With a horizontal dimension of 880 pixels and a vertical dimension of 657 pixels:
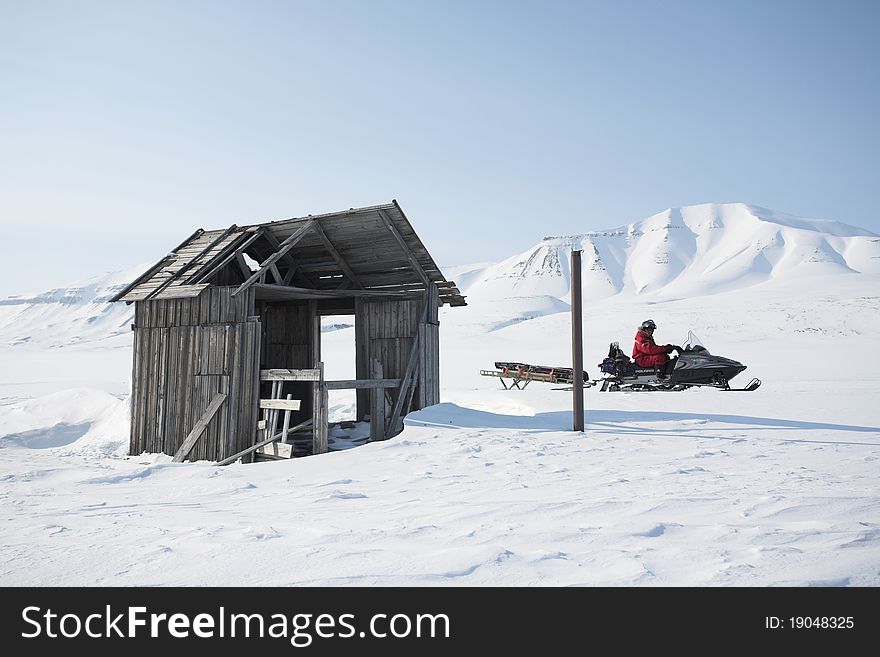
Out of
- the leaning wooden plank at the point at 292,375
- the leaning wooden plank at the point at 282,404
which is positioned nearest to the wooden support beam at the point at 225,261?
the leaning wooden plank at the point at 292,375

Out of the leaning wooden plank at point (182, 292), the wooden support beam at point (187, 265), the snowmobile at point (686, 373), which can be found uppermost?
the wooden support beam at point (187, 265)

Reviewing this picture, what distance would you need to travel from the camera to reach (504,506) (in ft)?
20.5

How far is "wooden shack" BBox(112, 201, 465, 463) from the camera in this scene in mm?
12898

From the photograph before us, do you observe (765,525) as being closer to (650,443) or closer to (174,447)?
(650,443)

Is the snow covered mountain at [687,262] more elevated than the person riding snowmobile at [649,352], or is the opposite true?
the snow covered mountain at [687,262]

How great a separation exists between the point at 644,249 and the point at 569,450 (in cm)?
19063

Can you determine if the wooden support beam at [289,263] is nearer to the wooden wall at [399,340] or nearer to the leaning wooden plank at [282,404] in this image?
the wooden wall at [399,340]

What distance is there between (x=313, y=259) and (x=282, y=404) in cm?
435

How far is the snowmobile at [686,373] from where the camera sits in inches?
655

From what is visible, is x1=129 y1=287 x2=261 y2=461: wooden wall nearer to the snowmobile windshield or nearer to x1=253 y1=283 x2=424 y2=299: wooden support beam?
x1=253 y1=283 x2=424 y2=299: wooden support beam

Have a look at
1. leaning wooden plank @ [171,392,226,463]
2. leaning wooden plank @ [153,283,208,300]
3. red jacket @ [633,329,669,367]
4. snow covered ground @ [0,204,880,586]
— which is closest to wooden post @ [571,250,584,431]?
snow covered ground @ [0,204,880,586]

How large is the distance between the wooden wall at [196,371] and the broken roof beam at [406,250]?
9.77 ft

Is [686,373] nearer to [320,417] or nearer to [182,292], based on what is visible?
[320,417]
